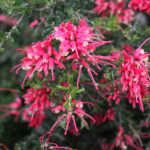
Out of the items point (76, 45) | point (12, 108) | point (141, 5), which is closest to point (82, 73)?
point (76, 45)

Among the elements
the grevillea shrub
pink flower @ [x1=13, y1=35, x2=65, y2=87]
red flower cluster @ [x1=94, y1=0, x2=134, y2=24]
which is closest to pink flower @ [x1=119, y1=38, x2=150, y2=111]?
the grevillea shrub

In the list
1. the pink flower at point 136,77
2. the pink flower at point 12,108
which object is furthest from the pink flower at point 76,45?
the pink flower at point 12,108

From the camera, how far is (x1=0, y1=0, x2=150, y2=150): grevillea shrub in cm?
143

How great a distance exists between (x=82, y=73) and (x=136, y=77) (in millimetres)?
334

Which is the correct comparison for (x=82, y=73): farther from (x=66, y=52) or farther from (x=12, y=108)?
(x=12, y=108)

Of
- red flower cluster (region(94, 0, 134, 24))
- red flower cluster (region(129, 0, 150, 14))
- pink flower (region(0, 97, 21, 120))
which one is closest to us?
red flower cluster (region(129, 0, 150, 14))

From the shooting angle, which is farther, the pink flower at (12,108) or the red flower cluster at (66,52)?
the pink flower at (12,108)

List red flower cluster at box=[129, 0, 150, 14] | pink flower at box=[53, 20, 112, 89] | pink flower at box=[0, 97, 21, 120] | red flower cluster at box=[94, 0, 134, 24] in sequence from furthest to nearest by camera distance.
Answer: pink flower at box=[0, 97, 21, 120]
red flower cluster at box=[94, 0, 134, 24]
red flower cluster at box=[129, 0, 150, 14]
pink flower at box=[53, 20, 112, 89]

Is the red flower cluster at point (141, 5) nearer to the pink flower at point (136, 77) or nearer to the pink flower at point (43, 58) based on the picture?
the pink flower at point (136, 77)

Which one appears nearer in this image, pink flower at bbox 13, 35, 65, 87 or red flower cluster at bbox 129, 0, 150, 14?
pink flower at bbox 13, 35, 65, 87

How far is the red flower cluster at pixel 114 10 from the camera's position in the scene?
1933mm

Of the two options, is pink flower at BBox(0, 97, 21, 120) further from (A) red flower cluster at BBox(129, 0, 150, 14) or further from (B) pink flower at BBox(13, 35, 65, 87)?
(A) red flower cluster at BBox(129, 0, 150, 14)

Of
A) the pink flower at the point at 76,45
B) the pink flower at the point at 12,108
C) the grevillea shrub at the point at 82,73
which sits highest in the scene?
the pink flower at the point at 76,45

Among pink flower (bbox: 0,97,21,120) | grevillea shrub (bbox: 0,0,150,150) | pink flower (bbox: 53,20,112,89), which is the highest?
pink flower (bbox: 53,20,112,89)
